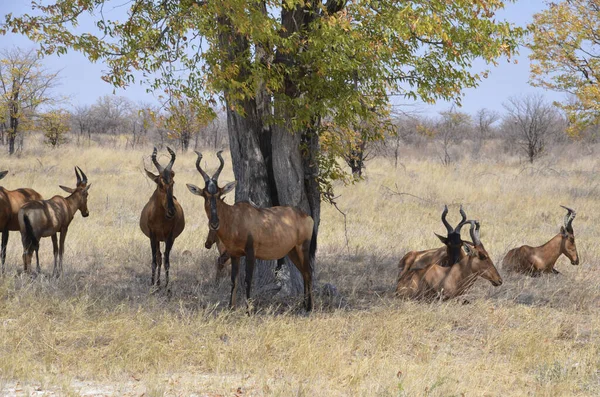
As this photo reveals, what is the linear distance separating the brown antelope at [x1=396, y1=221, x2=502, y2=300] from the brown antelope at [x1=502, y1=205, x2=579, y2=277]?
2063mm

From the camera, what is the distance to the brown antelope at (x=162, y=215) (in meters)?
9.36

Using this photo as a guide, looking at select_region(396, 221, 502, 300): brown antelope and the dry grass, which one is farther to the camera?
select_region(396, 221, 502, 300): brown antelope

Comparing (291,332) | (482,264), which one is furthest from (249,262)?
(482,264)

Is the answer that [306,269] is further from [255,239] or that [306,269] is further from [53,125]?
[53,125]

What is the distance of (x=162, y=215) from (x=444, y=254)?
4.27m

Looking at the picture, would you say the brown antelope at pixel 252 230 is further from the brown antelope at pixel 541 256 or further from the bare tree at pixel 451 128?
the bare tree at pixel 451 128

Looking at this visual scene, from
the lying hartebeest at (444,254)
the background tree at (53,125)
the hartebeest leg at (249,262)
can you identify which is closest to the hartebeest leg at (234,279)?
the hartebeest leg at (249,262)

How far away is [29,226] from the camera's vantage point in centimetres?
989

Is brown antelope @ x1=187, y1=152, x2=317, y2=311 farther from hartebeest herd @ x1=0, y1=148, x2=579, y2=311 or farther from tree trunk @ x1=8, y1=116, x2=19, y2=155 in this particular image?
tree trunk @ x1=8, y1=116, x2=19, y2=155

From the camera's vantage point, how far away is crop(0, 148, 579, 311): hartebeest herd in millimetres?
8180

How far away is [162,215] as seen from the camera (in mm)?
9680

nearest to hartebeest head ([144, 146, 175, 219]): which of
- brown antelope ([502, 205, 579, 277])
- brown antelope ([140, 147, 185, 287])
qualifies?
brown antelope ([140, 147, 185, 287])

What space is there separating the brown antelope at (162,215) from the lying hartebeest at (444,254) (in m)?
3.43

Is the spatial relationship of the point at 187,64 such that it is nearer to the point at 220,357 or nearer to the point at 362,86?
the point at 362,86
